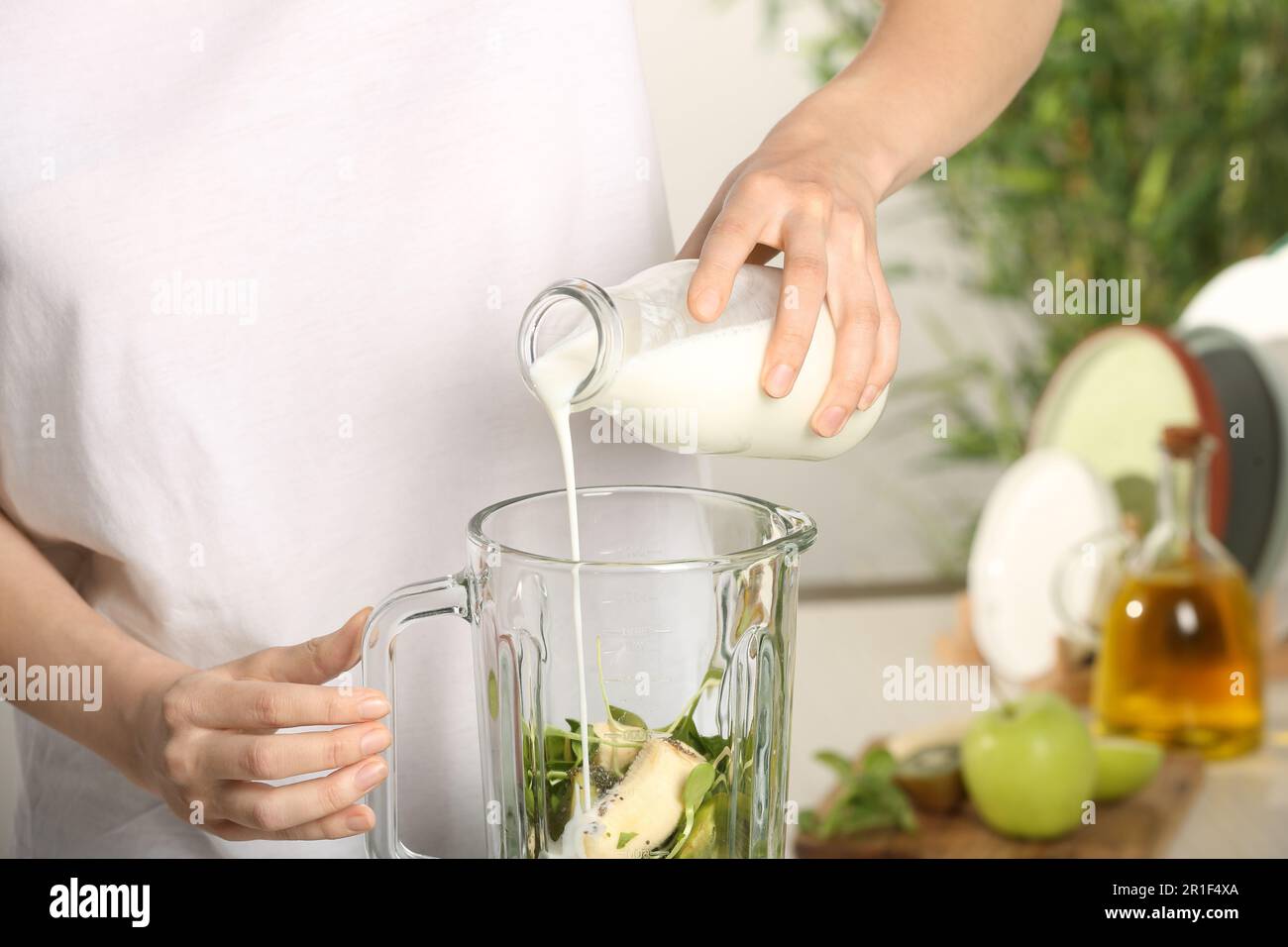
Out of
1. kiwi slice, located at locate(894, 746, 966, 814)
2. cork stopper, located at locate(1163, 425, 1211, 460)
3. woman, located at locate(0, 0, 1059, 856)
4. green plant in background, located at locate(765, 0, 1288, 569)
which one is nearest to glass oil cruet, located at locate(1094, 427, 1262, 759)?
cork stopper, located at locate(1163, 425, 1211, 460)

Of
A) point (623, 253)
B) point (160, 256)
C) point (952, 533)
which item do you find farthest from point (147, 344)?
point (952, 533)

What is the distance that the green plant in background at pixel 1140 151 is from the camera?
1.51 metres

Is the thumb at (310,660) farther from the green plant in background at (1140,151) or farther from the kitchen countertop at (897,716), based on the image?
the green plant in background at (1140,151)

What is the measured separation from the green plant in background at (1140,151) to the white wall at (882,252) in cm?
14

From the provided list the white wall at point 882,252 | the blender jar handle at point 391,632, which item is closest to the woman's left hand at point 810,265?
the blender jar handle at point 391,632

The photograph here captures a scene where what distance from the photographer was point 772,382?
0.49 metres

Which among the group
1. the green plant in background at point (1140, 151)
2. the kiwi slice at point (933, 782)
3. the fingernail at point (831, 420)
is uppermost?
the green plant in background at point (1140, 151)

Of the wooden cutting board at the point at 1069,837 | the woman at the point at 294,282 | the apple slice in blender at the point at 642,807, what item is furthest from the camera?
the wooden cutting board at the point at 1069,837

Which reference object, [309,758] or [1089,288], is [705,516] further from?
[1089,288]

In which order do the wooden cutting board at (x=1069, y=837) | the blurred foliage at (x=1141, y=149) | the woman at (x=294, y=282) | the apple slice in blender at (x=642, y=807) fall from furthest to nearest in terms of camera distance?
the blurred foliage at (x=1141, y=149) → the wooden cutting board at (x=1069, y=837) → the woman at (x=294, y=282) → the apple slice in blender at (x=642, y=807)

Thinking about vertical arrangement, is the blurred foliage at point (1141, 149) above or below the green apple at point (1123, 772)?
above

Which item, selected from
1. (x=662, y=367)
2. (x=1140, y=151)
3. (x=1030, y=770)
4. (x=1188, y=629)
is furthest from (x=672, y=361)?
(x=1140, y=151)

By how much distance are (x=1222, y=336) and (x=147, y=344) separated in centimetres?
87

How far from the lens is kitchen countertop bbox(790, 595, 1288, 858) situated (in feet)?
2.65
